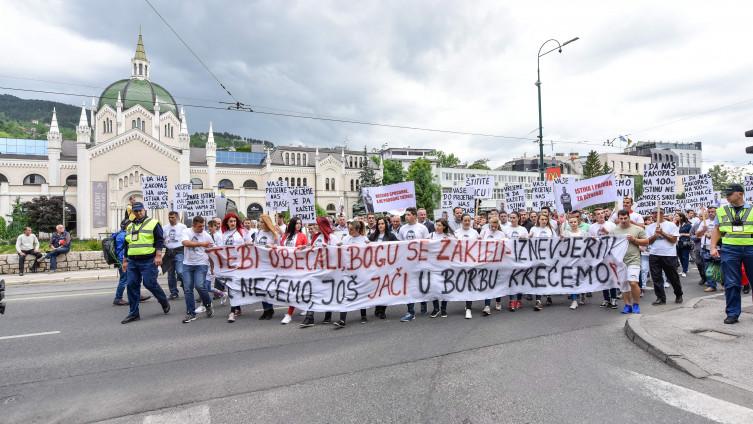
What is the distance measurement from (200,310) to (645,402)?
731cm

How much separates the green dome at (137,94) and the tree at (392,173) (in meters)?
34.8

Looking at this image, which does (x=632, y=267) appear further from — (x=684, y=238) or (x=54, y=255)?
(x=54, y=255)

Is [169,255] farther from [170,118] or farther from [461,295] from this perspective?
[170,118]

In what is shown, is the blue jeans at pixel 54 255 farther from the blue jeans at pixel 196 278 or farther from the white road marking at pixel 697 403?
the white road marking at pixel 697 403

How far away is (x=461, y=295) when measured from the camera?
7.95m

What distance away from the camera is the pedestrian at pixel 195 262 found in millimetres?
7828

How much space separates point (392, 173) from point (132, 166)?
122ft

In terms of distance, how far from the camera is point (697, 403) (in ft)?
13.3

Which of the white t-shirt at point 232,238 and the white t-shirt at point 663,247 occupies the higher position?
the white t-shirt at point 232,238

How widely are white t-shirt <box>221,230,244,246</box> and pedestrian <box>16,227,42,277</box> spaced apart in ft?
36.2

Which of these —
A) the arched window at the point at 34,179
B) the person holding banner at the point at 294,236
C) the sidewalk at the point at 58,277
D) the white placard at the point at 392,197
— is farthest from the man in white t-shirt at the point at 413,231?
the arched window at the point at 34,179

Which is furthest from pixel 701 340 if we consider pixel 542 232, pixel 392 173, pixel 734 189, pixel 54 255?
pixel 392 173

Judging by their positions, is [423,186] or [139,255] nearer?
[139,255]

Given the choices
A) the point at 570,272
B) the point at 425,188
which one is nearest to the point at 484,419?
the point at 570,272
